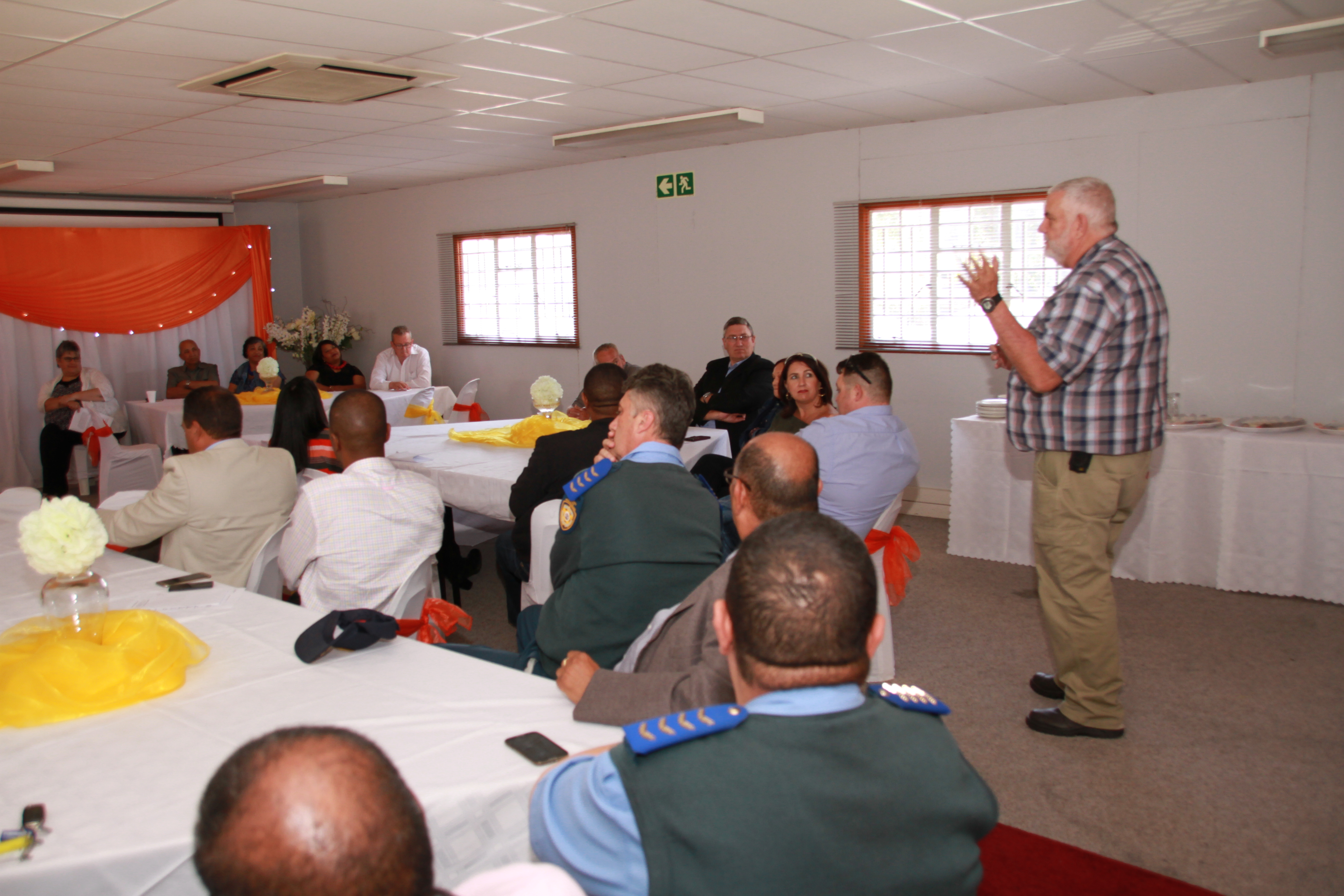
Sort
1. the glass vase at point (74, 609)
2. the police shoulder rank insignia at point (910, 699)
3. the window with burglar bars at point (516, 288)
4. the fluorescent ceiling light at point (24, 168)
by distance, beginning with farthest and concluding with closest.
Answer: the window with burglar bars at point (516, 288), the fluorescent ceiling light at point (24, 168), the glass vase at point (74, 609), the police shoulder rank insignia at point (910, 699)

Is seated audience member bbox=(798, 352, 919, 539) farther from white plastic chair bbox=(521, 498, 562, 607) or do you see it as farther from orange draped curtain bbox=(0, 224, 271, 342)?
orange draped curtain bbox=(0, 224, 271, 342)

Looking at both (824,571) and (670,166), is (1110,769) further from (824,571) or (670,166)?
(670,166)

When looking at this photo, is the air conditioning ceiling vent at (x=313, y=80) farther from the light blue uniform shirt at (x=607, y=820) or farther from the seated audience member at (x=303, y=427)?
the light blue uniform shirt at (x=607, y=820)

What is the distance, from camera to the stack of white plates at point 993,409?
17.1 feet

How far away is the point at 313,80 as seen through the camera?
4.49 metres

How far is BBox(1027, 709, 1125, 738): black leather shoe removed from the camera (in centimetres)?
312

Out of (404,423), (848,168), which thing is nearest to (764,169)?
(848,168)

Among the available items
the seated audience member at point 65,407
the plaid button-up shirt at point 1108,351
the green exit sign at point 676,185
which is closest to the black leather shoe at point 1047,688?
the plaid button-up shirt at point 1108,351

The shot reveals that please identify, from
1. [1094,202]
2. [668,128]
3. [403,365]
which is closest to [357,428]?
[1094,202]

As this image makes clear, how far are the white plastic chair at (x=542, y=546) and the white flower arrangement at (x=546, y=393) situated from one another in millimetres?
1733

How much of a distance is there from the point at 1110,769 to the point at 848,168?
4.64m

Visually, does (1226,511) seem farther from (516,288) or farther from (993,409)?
(516,288)

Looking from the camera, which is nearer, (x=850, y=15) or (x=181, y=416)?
(x=850, y=15)

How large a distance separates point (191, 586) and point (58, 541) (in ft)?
1.78
